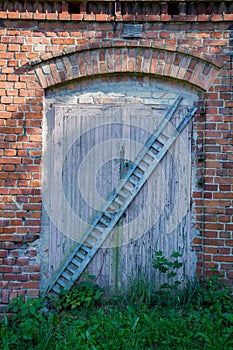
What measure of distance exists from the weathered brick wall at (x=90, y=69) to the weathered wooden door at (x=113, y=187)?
0.20 m

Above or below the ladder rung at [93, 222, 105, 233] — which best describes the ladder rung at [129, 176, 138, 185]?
above

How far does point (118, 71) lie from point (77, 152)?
1068 mm

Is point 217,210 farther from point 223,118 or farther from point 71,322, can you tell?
point 71,322

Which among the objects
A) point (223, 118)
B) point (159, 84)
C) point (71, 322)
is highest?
point (159, 84)

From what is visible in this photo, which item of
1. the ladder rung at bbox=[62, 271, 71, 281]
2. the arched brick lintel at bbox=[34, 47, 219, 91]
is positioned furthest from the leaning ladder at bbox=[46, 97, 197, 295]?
the arched brick lintel at bbox=[34, 47, 219, 91]

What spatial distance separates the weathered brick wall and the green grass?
0.37 m

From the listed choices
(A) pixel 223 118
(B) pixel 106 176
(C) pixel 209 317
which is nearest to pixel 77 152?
(B) pixel 106 176

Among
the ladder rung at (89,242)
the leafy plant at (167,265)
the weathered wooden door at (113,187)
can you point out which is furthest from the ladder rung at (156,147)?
the ladder rung at (89,242)

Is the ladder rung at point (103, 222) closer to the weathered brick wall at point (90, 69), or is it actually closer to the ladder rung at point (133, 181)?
the ladder rung at point (133, 181)

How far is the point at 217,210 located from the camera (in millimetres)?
4457

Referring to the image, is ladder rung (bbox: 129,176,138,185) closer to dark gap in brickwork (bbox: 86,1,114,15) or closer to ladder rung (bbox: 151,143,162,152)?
ladder rung (bbox: 151,143,162,152)

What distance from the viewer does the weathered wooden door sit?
4609 millimetres

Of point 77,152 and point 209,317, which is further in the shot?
point 77,152

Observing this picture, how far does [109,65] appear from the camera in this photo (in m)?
4.54
